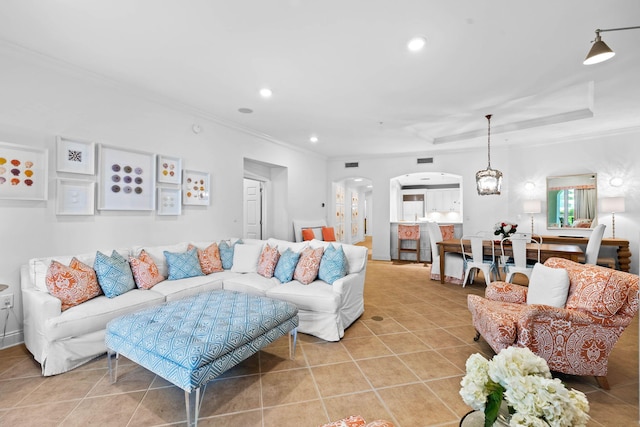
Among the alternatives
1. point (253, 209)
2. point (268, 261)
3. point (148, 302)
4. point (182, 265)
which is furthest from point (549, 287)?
point (253, 209)

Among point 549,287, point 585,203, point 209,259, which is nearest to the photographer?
point 549,287

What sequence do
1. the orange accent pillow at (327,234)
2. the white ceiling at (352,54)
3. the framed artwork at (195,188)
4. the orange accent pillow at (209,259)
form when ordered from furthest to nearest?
the orange accent pillow at (327,234)
the framed artwork at (195,188)
the orange accent pillow at (209,259)
the white ceiling at (352,54)

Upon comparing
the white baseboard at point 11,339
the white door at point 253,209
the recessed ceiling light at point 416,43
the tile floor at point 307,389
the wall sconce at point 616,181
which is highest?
the recessed ceiling light at point 416,43

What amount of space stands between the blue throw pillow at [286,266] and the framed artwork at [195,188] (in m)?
1.71

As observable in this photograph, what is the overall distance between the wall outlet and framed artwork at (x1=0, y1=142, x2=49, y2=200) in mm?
893

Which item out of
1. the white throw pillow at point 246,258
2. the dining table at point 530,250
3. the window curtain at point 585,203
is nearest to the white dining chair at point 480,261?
the dining table at point 530,250

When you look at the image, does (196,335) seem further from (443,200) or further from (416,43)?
(443,200)

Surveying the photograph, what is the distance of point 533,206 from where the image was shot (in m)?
5.86

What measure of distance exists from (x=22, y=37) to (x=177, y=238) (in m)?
2.51

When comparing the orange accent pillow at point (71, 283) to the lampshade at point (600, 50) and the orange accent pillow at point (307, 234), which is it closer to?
the orange accent pillow at point (307, 234)

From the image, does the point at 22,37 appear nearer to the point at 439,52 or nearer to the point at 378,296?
the point at 439,52

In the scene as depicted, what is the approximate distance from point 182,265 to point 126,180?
4.07ft

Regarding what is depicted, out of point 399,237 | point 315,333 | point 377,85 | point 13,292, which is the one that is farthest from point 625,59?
point 13,292

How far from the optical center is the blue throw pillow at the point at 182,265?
3.34 m
